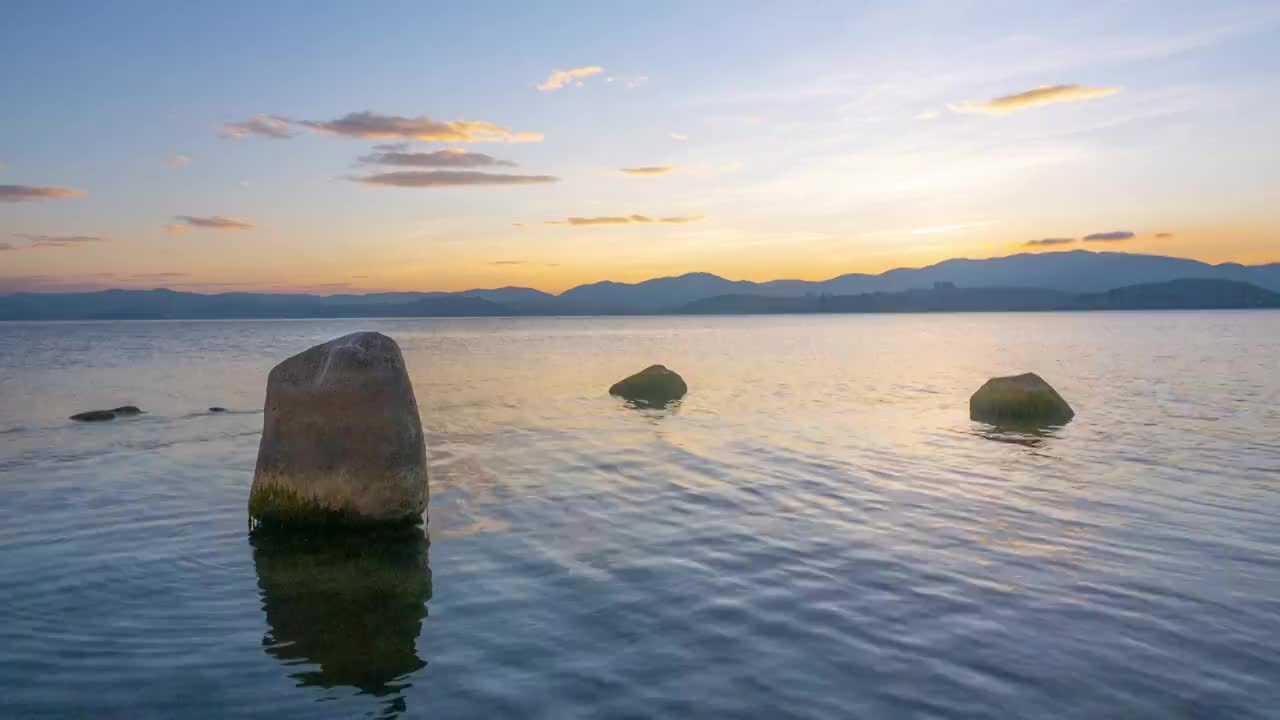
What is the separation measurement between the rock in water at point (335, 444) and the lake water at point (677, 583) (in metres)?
0.61

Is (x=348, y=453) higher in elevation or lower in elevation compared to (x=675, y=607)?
higher

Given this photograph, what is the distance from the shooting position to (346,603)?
9000 millimetres

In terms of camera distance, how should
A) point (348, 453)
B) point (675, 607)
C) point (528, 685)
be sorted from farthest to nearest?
point (348, 453), point (675, 607), point (528, 685)

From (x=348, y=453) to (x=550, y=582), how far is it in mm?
3934

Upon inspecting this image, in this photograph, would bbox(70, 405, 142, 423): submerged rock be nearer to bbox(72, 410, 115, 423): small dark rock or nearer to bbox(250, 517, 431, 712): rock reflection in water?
bbox(72, 410, 115, 423): small dark rock

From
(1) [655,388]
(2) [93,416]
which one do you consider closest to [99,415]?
(2) [93,416]

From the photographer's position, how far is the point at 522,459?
18.5m

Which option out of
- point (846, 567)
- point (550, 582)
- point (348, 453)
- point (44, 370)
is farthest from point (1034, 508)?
point (44, 370)

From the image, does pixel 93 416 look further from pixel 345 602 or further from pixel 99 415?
pixel 345 602

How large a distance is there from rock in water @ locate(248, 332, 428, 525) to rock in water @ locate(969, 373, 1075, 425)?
60.8ft

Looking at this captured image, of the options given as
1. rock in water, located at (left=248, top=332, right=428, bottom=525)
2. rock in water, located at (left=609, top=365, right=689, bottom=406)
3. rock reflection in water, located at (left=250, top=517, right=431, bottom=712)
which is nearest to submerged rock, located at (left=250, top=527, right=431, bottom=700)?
rock reflection in water, located at (left=250, top=517, right=431, bottom=712)

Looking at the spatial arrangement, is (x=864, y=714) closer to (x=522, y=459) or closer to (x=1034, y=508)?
(x=1034, y=508)

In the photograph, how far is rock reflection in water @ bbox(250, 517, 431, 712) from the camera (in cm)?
725

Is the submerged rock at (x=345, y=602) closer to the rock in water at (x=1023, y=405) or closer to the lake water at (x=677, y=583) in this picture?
the lake water at (x=677, y=583)
